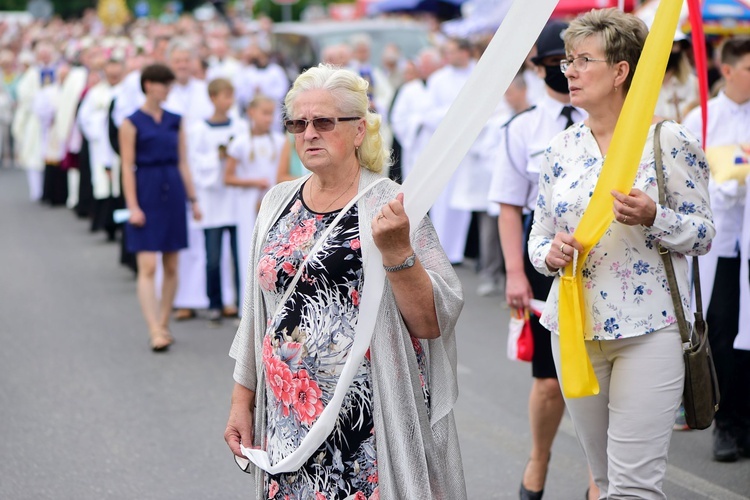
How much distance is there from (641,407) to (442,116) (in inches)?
327

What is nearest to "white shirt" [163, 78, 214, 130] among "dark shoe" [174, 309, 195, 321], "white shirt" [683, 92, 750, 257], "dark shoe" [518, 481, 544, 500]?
"dark shoe" [174, 309, 195, 321]

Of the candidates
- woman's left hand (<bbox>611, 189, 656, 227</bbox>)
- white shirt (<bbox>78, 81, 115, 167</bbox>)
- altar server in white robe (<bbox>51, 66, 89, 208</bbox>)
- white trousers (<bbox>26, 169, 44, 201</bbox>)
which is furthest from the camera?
white trousers (<bbox>26, 169, 44, 201</bbox>)

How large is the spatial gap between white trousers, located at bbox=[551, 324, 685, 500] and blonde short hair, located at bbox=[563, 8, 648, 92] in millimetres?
854

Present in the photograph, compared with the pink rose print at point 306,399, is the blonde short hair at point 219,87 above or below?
above

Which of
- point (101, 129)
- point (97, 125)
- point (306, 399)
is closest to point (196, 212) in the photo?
point (101, 129)

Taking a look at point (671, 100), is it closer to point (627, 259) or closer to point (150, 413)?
point (627, 259)

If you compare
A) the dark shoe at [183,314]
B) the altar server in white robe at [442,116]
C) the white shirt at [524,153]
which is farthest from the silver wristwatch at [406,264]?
the altar server in white robe at [442,116]

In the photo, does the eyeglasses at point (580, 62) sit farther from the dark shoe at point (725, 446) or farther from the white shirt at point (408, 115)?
the white shirt at point (408, 115)

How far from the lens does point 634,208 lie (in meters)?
3.37

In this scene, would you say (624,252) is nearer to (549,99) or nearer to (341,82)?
(341,82)

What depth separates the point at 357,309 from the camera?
126 inches

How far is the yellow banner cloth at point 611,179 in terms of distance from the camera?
3330mm

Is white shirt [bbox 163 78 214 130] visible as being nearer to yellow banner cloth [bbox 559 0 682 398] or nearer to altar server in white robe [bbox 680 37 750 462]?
altar server in white robe [bbox 680 37 750 462]

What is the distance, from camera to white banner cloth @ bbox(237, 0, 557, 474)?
9.78ft
